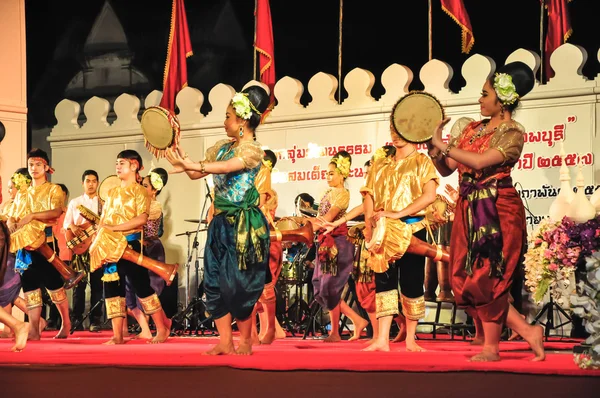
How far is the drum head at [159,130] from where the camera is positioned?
648cm

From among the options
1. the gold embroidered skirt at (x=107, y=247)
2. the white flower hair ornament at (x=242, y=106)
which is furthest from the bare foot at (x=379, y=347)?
the gold embroidered skirt at (x=107, y=247)

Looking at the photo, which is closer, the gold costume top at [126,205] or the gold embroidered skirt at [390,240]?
the gold embroidered skirt at [390,240]

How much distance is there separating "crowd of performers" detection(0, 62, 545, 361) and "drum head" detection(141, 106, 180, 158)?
0.26 m

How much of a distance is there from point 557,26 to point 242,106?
5131mm

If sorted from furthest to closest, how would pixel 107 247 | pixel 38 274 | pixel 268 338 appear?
pixel 38 274 < pixel 107 247 < pixel 268 338

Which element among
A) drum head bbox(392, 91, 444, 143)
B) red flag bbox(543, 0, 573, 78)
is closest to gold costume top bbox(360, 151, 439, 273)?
drum head bbox(392, 91, 444, 143)

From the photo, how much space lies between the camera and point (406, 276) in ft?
22.9

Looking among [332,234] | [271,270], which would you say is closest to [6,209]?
[271,270]

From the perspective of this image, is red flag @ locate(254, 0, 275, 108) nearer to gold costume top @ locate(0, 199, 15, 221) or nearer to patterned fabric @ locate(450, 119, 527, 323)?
gold costume top @ locate(0, 199, 15, 221)

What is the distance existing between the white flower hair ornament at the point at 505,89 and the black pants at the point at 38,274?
4.78 m

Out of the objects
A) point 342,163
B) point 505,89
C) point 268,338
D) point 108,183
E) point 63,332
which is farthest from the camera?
point 108,183

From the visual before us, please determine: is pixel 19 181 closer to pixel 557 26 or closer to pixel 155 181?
pixel 155 181

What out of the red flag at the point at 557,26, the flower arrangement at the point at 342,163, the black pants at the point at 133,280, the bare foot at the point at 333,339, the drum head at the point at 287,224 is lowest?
the bare foot at the point at 333,339

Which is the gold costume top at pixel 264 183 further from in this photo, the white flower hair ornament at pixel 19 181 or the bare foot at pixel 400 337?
the white flower hair ornament at pixel 19 181
